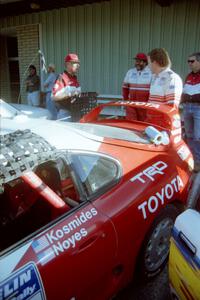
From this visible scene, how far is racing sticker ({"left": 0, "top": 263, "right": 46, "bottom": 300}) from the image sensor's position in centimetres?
130

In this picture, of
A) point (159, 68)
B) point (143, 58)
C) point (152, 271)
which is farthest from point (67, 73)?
point (152, 271)

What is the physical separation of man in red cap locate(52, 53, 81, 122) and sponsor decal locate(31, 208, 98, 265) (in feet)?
11.3

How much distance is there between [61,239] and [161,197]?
944 millimetres

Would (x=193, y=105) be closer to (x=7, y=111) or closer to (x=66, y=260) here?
(x=7, y=111)

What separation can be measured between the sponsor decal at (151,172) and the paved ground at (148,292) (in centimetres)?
89

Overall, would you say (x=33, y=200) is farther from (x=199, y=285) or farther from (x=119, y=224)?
(x=199, y=285)

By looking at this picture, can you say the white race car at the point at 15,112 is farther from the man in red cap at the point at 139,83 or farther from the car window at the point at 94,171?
the car window at the point at 94,171

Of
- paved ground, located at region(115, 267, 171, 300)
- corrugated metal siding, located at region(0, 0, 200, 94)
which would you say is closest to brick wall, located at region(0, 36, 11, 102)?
corrugated metal siding, located at region(0, 0, 200, 94)

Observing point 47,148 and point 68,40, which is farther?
point 68,40

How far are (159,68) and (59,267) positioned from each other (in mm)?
2931

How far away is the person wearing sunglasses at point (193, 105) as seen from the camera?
4.36 metres

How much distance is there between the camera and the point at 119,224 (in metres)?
1.86

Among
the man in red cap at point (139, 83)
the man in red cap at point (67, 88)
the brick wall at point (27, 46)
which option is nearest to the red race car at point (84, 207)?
the man in red cap at point (139, 83)

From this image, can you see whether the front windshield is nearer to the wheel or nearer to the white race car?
the white race car
